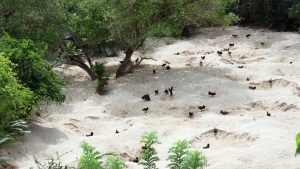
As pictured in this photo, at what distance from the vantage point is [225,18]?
12211 millimetres

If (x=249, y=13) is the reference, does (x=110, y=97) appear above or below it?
below

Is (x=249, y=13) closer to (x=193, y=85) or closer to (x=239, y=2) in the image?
(x=239, y=2)

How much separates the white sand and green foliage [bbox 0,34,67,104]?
2.23 ft

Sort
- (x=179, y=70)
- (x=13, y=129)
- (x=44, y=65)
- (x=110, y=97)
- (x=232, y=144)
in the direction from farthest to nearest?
(x=179, y=70) → (x=110, y=97) → (x=44, y=65) → (x=232, y=144) → (x=13, y=129)

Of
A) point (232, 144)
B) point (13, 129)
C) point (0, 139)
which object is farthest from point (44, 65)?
point (232, 144)

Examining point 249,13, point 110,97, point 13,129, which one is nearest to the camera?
point 13,129

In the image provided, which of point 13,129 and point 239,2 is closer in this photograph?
point 13,129

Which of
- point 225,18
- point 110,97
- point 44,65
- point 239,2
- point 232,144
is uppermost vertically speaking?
point 239,2

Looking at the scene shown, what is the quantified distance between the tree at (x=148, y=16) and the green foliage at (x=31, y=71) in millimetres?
3333

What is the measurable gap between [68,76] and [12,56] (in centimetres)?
481

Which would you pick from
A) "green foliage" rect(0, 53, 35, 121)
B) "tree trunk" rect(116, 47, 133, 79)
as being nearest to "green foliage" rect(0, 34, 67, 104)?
"green foliage" rect(0, 53, 35, 121)

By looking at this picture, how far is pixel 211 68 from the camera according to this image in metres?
12.0

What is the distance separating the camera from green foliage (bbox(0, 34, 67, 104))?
23.9 feet

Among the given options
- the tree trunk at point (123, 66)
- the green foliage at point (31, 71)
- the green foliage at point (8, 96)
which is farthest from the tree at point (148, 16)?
the green foliage at point (8, 96)
